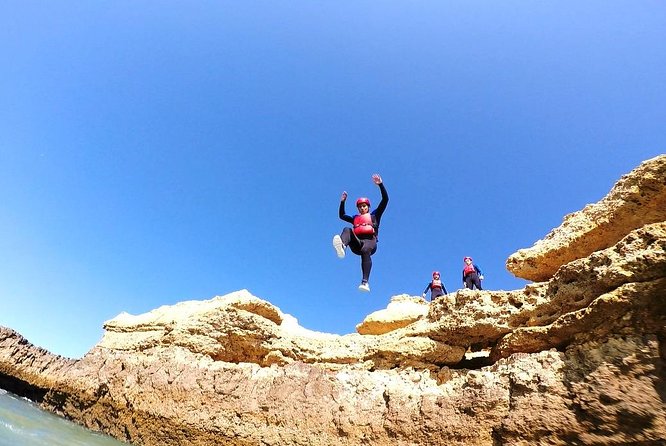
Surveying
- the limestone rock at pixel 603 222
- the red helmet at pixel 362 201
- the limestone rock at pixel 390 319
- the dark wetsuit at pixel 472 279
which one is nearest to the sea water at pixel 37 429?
the limestone rock at pixel 390 319

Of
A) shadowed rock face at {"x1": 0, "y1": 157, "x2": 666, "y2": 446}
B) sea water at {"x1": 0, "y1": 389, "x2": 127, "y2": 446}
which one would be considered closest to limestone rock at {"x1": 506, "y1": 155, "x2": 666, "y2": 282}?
shadowed rock face at {"x1": 0, "y1": 157, "x2": 666, "y2": 446}

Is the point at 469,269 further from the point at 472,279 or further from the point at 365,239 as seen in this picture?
the point at 365,239

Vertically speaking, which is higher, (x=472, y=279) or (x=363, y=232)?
(x=472, y=279)

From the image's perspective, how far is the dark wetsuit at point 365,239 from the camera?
9091 mm

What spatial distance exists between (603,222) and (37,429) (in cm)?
995

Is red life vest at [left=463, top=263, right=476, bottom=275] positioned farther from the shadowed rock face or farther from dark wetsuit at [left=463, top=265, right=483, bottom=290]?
the shadowed rock face

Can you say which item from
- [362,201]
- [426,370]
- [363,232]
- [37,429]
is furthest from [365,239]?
[37,429]

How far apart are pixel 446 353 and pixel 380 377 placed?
1165mm

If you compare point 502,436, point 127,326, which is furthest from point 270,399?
point 127,326

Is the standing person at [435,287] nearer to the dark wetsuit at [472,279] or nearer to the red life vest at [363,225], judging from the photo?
the dark wetsuit at [472,279]

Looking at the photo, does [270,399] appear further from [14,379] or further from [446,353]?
[14,379]

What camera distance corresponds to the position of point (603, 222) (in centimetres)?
664

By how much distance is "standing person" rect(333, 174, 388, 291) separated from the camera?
29.4 feet

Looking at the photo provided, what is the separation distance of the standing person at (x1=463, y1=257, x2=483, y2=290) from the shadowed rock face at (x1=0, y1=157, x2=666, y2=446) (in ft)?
18.2
